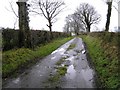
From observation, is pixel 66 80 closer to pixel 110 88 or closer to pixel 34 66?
pixel 110 88

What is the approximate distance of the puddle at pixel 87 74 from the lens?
9748 millimetres

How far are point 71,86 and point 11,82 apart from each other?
2703mm

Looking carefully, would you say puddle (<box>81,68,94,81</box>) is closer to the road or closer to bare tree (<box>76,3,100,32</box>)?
the road

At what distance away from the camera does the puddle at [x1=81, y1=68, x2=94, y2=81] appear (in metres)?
9.75

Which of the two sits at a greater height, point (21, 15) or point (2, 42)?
point (21, 15)

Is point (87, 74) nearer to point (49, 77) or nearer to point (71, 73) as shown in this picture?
point (71, 73)

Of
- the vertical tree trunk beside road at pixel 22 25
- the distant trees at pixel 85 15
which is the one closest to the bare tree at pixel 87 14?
the distant trees at pixel 85 15

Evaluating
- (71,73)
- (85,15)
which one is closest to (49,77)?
(71,73)

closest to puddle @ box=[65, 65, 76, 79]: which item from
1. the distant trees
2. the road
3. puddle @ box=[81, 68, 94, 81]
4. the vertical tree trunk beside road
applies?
the road

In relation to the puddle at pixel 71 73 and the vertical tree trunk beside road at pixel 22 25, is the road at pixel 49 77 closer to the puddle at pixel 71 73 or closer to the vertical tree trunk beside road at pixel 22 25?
the puddle at pixel 71 73

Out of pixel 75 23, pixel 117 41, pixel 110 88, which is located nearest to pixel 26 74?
pixel 110 88

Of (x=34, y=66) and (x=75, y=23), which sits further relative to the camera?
(x=75, y=23)

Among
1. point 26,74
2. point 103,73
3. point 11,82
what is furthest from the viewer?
point 26,74

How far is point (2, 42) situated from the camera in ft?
52.4
